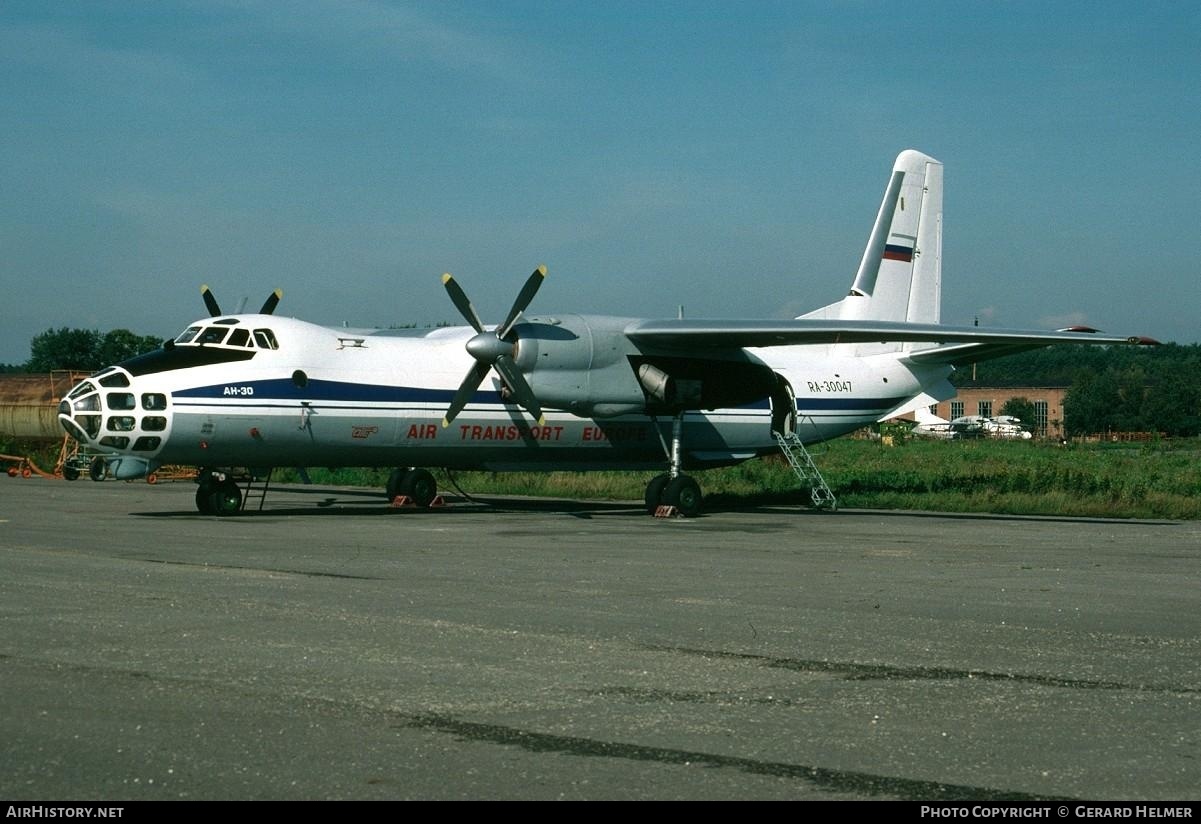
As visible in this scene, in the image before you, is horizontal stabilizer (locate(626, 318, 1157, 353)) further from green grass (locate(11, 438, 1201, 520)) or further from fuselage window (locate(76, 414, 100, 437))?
fuselage window (locate(76, 414, 100, 437))

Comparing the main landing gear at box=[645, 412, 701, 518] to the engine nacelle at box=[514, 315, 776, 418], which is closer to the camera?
the engine nacelle at box=[514, 315, 776, 418]

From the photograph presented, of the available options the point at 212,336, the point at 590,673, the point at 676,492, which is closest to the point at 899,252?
the point at 676,492

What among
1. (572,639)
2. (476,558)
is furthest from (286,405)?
(572,639)

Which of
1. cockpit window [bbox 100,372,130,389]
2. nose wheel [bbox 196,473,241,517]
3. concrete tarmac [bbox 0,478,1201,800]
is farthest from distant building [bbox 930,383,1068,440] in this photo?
concrete tarmac [bbox 0,478,1201,800]

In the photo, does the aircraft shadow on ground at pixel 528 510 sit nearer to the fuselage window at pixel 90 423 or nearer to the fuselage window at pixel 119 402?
the fuselage window at pixel 90 423

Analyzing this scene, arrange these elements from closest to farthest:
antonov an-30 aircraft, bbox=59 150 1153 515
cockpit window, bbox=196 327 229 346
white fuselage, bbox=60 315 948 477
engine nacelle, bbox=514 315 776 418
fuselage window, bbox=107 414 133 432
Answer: fuselage window, bbox=107 414 133 432 < white fuselage, bbox=60 315 948 477 < antonov an-30 aircraft, bbox=59 150 1153 515 < cockpit window, bbox=196 327 229 346 < engine nacelle, bbox=514 315 776 418

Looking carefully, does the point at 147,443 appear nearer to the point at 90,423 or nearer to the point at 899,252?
the point at 90,423

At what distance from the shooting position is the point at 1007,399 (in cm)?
15750

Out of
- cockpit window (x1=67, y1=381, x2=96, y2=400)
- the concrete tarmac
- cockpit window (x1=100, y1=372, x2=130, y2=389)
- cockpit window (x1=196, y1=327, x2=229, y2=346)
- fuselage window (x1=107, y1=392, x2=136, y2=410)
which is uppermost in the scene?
cockpit window (x1=196, y1=327, x2=229, y2=346)

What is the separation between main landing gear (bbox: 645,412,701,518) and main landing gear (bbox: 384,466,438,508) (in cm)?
533

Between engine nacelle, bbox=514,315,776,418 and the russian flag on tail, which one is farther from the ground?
the russian flag on tail

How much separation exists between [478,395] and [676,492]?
176 inches

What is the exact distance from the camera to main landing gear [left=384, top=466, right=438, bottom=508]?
30984 mm
